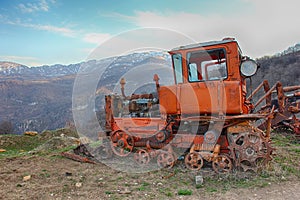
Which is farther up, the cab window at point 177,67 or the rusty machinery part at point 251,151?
the cab window at point 177,67

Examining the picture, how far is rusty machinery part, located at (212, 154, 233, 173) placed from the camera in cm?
675

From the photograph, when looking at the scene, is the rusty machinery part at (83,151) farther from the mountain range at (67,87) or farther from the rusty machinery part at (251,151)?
the rusty machinery part at (251,151)

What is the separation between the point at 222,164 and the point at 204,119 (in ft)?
4.24

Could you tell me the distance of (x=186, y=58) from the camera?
7625 millimetres

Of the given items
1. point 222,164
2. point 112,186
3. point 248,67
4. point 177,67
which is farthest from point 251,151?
point 112,186

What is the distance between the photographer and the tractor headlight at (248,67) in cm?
699

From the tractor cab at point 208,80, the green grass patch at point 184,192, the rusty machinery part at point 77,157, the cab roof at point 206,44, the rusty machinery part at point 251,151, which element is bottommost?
the green grass patch at point 184,192

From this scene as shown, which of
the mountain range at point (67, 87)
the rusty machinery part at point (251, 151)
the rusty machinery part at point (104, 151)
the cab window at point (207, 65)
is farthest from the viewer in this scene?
the mountain range at point (67, 87)

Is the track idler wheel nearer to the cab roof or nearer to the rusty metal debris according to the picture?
the rusty metal debris

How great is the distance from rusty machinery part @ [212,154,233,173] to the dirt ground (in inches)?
20.0

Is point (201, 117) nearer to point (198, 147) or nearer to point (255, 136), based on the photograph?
point (198, 147)

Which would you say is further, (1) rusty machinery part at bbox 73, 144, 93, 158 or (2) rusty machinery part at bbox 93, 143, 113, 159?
(1) rusty machinery part at bbox 73, 144, 93, 158

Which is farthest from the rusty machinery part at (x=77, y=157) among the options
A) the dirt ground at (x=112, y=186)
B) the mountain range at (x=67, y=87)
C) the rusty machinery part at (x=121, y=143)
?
the mountain range at (x=67, y=87)

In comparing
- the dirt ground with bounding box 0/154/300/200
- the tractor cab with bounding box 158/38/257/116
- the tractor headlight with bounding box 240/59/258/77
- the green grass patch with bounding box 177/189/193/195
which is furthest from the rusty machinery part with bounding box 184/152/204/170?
the tractor headlight with bounding box 240/59/258/77
